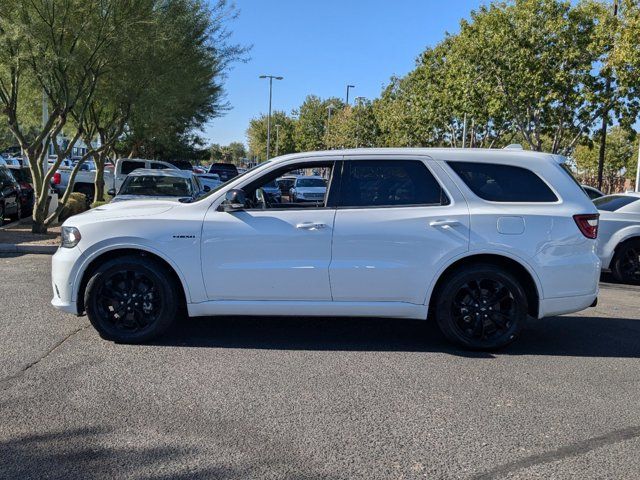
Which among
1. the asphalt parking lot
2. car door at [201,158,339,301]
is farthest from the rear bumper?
car door at [201,158,339,301]

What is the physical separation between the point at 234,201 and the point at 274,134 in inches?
3010

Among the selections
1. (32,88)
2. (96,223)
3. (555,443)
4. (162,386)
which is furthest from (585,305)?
(32,88)

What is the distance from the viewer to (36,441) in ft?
12.1

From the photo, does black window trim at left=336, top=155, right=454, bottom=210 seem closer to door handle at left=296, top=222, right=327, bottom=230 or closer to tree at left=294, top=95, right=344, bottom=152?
door handle at left=296, top=222, right=327, bottom=230

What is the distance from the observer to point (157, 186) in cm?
1323

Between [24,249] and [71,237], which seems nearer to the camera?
[71,237]

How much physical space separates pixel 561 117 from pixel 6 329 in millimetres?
19288

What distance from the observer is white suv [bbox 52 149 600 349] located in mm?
5461

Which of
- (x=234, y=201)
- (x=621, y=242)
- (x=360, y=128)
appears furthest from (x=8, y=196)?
(x=360, y=128)

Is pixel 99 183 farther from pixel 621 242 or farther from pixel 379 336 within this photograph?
pixel 379 336

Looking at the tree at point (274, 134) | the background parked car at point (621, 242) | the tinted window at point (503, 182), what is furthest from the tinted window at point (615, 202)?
Result: the tree at point (274, 134)

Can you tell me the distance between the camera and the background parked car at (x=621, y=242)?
9.97 m

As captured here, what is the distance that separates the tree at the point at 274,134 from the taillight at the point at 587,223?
67322mm

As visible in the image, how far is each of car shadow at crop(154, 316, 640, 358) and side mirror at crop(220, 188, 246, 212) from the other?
130 cm
